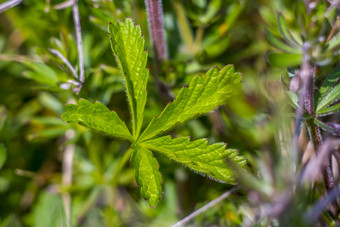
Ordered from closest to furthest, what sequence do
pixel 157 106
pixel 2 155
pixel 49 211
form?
pixel 2 155 < pixel 157 106 < pixel 49 211

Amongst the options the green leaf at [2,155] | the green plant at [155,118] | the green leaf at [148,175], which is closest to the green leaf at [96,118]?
the green plant at [155,118]

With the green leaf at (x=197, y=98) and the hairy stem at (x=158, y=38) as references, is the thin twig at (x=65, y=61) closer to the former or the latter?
the hairy stem at (x=158, y=38)

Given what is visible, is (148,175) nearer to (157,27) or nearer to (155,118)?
(155,118)

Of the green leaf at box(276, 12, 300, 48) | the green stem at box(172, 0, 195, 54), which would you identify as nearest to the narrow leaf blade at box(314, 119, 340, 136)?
the green leaf at box(276, 12, 300, 48)

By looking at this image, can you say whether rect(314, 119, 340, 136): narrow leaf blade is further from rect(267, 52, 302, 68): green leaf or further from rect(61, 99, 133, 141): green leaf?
rect(61, 99, 133, 141): green leaf

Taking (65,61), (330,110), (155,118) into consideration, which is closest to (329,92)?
(330,110)

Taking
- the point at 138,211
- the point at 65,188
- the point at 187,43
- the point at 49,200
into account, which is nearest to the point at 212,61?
the point at 187,43
